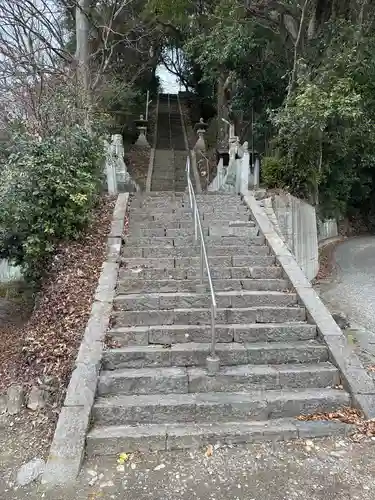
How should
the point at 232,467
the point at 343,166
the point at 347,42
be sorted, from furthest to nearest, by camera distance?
1. the point at 343,166
2. the point at 347,42
3. the point at 232,467

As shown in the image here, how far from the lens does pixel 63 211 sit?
5953mm

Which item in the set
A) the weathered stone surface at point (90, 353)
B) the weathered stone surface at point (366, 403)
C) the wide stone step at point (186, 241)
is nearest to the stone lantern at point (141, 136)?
the wide stone step at point (186, 241)

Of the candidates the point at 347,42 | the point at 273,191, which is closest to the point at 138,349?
the point at 273,191

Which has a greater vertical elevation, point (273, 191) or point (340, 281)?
point (273, 191)

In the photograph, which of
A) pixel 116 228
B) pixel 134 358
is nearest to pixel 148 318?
pixel 134 358

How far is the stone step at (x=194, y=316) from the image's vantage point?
192 inches

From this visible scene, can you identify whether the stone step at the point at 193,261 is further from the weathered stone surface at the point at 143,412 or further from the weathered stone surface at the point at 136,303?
the weathered stone surface at the point at 143,412

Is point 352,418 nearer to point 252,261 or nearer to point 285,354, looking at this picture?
point 285,354

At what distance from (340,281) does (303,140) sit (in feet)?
10.9

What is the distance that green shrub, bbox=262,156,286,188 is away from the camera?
30.0ft

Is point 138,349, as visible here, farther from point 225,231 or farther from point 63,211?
point 225,231

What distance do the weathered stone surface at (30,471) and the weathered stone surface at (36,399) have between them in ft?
2.41

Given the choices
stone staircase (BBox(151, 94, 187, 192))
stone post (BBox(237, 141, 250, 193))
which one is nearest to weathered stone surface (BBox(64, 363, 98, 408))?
stone post (BBox(237, 141, 250, 193))

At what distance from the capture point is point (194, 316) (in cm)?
488
